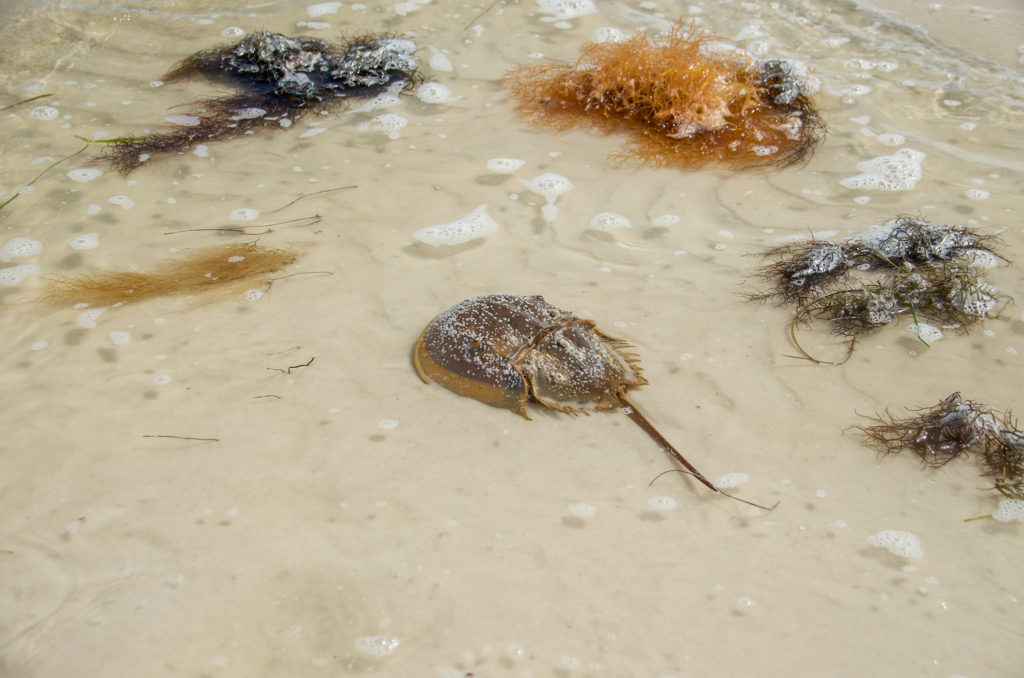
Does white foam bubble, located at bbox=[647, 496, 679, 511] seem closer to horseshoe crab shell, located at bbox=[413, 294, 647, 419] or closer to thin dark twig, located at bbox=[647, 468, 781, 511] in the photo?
thin dark twig, located at bbox=[647, 468, 781, 511]

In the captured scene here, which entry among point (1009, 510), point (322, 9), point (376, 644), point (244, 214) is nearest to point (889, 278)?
point (1009, 510)

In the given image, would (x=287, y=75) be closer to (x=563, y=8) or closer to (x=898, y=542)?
(x=563, y=8)

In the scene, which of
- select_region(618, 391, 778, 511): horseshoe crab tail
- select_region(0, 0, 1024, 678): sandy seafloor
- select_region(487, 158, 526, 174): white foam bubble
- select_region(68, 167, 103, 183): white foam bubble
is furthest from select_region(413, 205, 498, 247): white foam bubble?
select_region(68, 167, 103, 183): white foam bubble

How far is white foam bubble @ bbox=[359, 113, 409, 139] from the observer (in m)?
4.90

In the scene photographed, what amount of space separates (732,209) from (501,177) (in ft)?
5.07

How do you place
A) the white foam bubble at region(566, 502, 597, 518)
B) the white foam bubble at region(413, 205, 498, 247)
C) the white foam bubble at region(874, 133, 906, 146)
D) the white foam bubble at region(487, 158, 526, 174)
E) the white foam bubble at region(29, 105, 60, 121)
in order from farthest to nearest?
the white foam bubble at region(29, 105, 60, 121), the white foam bubble at region(874, 133, 906, 146), the white foam bubble at region(487, 158, 526, 174), the white foam bubble at region(413, 205, 498, 247), the white foam bubble at region(566, 502, 597, 518)

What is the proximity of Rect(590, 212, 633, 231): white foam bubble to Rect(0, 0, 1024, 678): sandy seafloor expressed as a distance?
73 mm

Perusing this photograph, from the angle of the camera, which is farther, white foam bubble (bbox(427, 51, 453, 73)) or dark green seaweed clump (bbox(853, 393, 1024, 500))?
white foam bubble (bbox(427, 51, 453, 73))

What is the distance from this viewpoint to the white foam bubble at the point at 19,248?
144 inches

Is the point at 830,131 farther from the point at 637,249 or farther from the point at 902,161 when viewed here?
the point at 637,249

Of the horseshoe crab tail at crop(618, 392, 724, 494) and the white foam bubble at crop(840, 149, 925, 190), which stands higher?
the white foam bubble at crop(840, 149, 925, 190)

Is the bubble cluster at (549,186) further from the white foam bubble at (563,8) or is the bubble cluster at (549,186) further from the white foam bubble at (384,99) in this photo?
the white foam bubble at (563,8)

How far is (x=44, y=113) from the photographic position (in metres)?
4.90

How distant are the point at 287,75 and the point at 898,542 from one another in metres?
5.42
